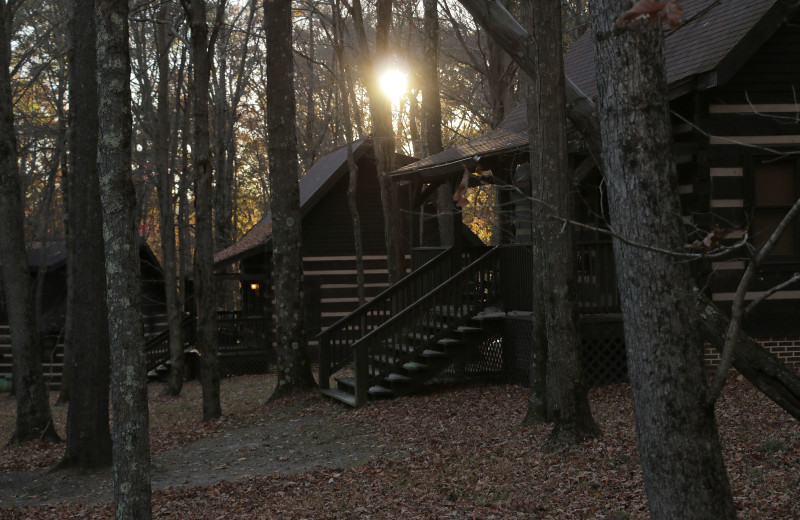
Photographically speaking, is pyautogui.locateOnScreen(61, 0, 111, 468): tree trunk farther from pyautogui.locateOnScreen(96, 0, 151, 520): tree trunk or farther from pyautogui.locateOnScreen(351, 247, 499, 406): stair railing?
pyautogui.locateOnScreen(351, 247, 499, 406): stair railing

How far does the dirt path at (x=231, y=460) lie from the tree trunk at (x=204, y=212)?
1.84m

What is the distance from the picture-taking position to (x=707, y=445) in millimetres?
4621

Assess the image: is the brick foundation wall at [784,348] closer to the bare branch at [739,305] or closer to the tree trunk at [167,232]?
the bare branch at [739,305]

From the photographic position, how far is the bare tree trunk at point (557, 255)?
387 inches

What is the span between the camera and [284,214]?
16797 millimetres

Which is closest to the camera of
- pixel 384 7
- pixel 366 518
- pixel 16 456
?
pixel 366 518

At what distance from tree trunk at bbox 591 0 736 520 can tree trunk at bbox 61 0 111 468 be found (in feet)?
29.3

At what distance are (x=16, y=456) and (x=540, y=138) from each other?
1057 centimetres

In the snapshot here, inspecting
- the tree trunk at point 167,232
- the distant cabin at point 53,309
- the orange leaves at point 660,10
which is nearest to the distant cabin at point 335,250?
the tree trunk at point 167,232

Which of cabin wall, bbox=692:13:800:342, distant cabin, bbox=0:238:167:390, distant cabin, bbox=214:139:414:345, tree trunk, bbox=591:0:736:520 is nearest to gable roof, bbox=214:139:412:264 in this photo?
distant cabin, bbox=214:139:414:345

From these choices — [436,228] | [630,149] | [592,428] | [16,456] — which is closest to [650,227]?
[630,149]

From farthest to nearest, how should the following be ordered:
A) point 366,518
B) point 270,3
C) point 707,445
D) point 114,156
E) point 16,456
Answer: point 270,3, point 16,456, point 366,518, point 114,156, point 707,445

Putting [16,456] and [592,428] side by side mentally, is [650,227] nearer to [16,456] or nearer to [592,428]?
[592,428]

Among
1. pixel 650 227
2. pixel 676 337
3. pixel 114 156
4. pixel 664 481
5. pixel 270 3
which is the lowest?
pixel 664 481
